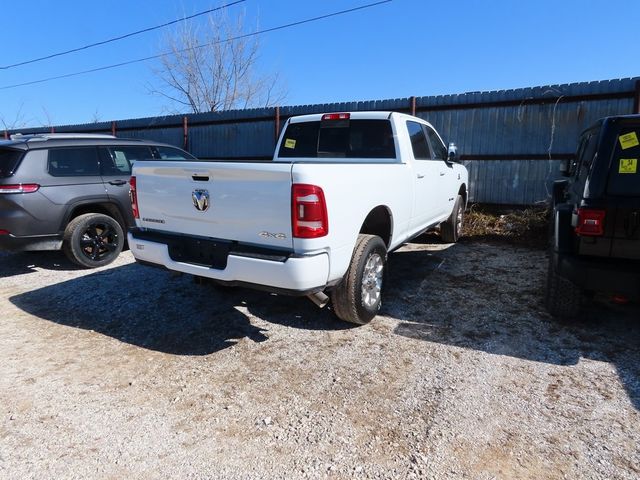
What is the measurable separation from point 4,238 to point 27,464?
3.93 m

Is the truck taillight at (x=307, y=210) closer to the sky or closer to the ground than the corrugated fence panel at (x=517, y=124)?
closer to the ground

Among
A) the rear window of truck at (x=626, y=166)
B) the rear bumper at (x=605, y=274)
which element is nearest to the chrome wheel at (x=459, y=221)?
the rear bumper at (x=605, y=274)

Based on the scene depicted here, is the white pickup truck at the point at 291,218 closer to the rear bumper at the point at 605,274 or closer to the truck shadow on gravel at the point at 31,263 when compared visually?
the rear bumper at the point at 605,274

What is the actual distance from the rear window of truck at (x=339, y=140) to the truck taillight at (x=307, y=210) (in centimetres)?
199

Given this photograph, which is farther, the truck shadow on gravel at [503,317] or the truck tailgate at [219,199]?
the truck shadow on gravel at [503,317]

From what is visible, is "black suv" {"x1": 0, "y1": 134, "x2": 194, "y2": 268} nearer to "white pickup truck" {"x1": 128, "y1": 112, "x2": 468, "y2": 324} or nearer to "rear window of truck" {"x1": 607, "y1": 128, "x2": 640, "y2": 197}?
"white pickup truck" {"x1": 128, "y1": 112, "x2": 468, "y2": 324}

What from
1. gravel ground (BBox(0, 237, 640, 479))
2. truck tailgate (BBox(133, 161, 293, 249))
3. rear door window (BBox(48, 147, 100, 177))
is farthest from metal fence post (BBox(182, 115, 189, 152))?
truck tailgate (BBox(133, 161, 293, 249))

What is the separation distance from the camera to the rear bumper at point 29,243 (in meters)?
5.29

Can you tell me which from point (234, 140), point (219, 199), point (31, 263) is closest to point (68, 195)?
point (31, 263)

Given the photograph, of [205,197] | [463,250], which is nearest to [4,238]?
[205,197]

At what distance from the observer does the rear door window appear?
225 inches

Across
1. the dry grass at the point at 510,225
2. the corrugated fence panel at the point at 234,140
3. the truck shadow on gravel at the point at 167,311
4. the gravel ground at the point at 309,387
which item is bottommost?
the gravel ground at the point at 309,387

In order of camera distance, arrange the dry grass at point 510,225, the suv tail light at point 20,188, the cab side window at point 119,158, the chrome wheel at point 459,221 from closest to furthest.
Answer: the suv tail light at point 20,188 < the cab side window at point 119,158 < the chrome wheel at point 459,221 < the dry grass at point 510,225

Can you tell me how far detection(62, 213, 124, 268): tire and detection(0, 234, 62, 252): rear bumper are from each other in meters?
0.12
